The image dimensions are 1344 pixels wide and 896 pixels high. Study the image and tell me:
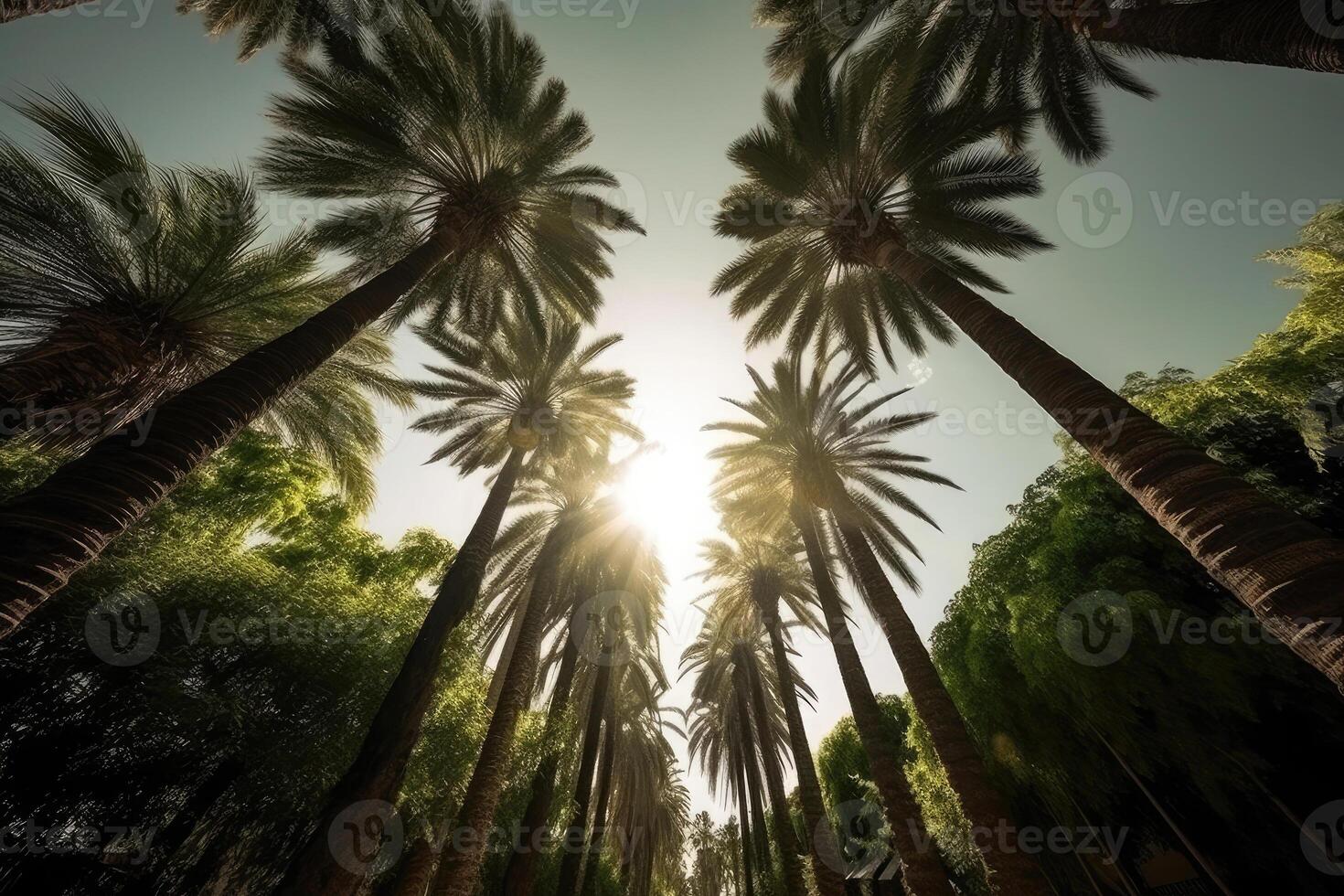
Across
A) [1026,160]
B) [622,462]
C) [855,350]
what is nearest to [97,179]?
[622,462]

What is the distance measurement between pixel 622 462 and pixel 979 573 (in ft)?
36.5

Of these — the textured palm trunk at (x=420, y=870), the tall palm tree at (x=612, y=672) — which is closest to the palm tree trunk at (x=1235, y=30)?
the textured palm trunk at (x=420, y=870)

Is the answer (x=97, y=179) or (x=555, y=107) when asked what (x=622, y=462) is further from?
(x=97, y=179)

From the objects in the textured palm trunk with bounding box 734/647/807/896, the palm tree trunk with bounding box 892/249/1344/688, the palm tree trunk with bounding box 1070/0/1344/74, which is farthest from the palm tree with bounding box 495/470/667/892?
the palm tree trunk with bounding box 1070/0/1344/74

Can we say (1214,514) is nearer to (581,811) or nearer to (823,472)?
(823,472)

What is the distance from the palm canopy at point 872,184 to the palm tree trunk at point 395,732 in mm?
9318

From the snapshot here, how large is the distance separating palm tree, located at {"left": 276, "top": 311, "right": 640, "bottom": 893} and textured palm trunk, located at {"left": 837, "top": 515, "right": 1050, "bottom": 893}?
7384 mm

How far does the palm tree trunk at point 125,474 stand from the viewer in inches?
122

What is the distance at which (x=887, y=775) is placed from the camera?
30.0 ft

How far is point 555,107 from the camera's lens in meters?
9.99

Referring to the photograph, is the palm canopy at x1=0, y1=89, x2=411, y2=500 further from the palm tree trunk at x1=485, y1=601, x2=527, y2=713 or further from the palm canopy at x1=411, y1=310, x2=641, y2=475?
the palm tree trunk at x1=485, y1=601, x2=527, y2=713

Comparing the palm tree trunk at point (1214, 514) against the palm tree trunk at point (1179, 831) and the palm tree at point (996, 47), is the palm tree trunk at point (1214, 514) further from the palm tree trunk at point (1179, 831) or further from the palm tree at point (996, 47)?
the palm tree trunk at point (1179, 831)

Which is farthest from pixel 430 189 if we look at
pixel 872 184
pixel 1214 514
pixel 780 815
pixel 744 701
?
pixel 744 701

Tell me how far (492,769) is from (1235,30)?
13.7 m
